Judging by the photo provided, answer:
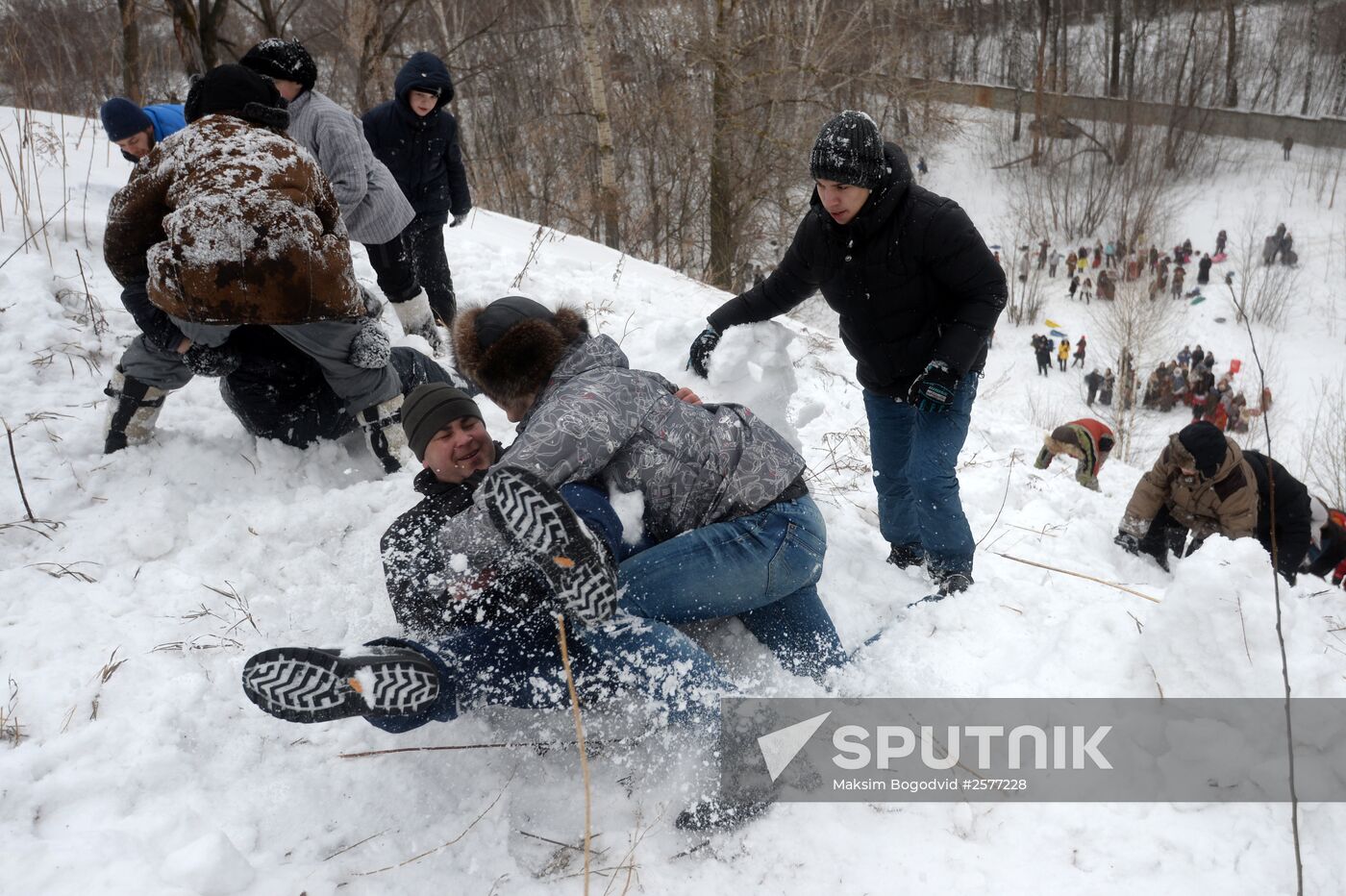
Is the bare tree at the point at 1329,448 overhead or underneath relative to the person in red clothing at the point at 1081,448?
underneath

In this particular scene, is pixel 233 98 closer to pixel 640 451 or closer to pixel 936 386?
pixel 640 451

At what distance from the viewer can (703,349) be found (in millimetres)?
2818

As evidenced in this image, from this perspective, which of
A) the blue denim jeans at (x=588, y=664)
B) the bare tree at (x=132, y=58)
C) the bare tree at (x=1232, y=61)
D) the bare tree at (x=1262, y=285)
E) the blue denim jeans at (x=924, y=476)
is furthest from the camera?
the bare tree at (x=1232, y=61)

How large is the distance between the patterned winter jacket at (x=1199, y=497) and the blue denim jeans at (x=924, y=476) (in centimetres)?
170

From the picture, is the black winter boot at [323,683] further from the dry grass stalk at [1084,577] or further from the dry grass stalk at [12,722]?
the dry grass stalk at [1084,577]

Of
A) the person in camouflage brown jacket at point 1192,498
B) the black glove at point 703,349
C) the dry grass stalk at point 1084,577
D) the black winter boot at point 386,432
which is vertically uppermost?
the black glove at point 703,349

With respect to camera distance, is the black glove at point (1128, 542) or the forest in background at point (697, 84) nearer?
the black glove at point (1128, 542)

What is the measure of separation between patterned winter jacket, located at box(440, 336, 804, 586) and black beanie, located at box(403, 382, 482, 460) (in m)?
0.24

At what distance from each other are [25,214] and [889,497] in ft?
13.0

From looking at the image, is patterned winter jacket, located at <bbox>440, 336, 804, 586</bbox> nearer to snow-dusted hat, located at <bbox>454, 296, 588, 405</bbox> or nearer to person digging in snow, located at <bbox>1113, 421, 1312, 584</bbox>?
snow-dusted hat, located at <bbox>454, 296, 588, 405</bbox>

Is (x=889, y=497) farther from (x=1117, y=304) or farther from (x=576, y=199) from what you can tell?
(x=1117, y=304)

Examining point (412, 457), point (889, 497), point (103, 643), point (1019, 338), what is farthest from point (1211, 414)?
point (103, 643)

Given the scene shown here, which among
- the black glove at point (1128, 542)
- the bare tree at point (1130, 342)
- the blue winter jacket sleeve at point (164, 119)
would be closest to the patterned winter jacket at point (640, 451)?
the black glove at point (1128, 542)

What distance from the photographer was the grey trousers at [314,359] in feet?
8.54
